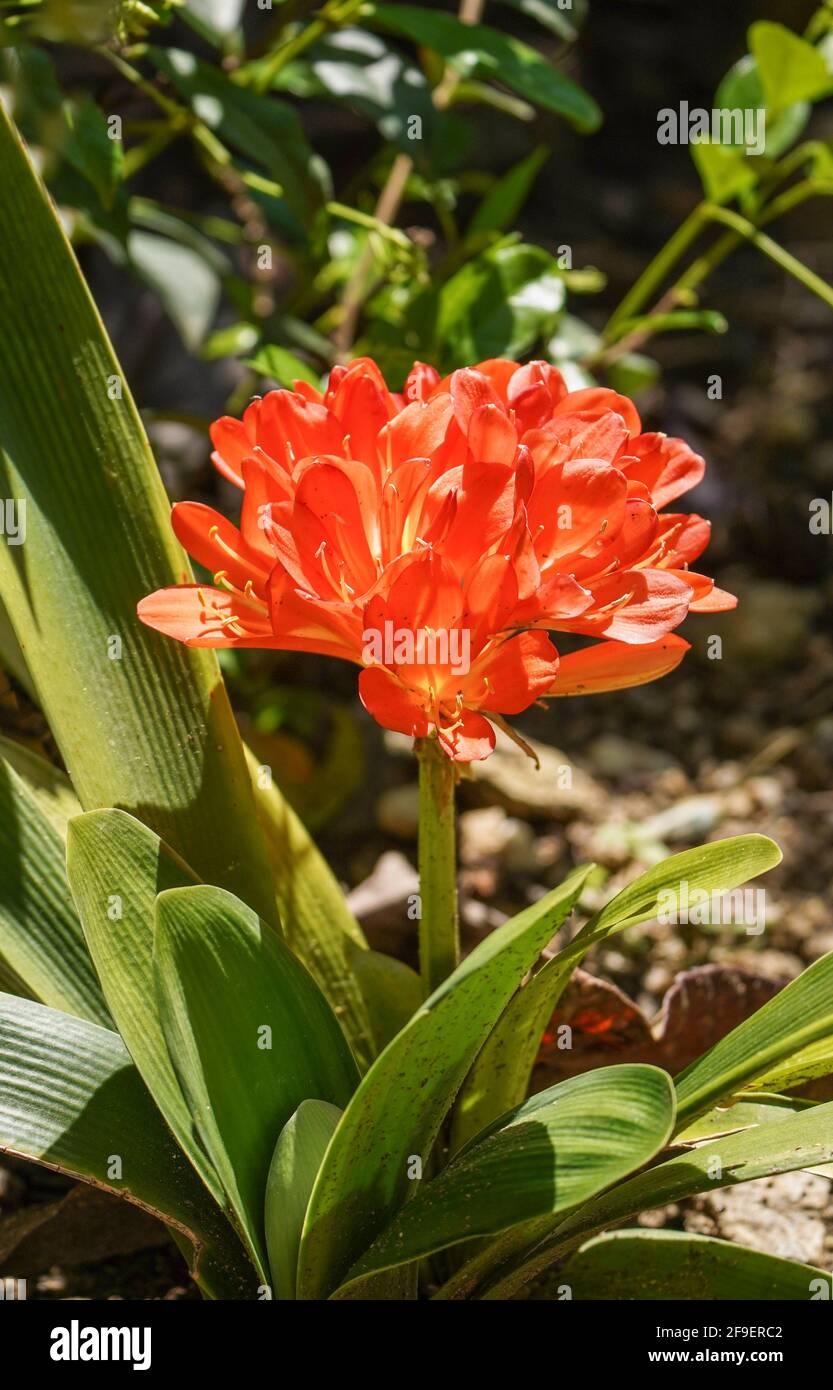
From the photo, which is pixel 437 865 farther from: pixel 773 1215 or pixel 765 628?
pixel 765 628

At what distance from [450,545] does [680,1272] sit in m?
0.48

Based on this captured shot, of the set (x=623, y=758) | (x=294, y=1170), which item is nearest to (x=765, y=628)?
(x=623, y=758)

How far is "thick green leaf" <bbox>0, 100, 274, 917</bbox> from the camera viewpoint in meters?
0.80

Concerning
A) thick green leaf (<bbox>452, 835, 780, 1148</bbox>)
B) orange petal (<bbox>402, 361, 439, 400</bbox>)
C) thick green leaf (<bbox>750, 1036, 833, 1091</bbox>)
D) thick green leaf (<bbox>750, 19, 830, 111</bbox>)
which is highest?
thick green leaf (<bbox>750, 19, 830, 111</bbox>)

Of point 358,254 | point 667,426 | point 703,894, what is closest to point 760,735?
point 667,426

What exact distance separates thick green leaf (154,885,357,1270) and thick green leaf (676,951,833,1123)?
0.75 feet

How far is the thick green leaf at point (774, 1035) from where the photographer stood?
69cm

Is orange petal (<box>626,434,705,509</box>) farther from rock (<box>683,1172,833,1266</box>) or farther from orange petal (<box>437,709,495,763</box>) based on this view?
rock (<box>683,1172,833,1266</box>)

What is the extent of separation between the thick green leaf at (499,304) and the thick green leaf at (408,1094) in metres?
0.63

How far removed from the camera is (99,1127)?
2.35 ft

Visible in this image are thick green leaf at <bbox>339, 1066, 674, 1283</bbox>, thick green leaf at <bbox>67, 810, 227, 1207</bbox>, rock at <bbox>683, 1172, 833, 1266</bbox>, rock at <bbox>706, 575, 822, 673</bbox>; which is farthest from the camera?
rock at <bbox>706, 575, 822, 673</bbox>

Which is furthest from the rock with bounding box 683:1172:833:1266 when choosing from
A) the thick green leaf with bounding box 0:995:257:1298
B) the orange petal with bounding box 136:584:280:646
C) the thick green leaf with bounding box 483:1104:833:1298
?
the orange petal with bounding box 136:584:280:646
